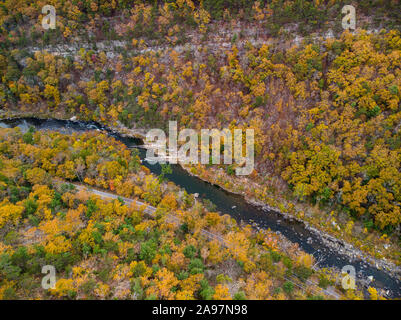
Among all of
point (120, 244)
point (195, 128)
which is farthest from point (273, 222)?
point (195, 128)

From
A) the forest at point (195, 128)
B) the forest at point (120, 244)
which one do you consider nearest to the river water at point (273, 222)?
the forest at point (195, 128)

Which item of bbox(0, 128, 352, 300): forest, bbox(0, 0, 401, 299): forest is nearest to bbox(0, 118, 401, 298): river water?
bbox(0, 0, 401, 299): forest

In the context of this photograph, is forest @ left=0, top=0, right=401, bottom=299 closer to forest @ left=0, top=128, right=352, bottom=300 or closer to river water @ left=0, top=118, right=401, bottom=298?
forest @ left=0, top=128, right=352, bottom=300

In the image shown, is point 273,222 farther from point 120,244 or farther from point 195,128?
point 195,128

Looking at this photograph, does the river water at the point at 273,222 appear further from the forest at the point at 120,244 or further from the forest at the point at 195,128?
the forest at the point at 120,244

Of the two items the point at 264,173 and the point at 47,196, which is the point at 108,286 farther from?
the point at 264,173
